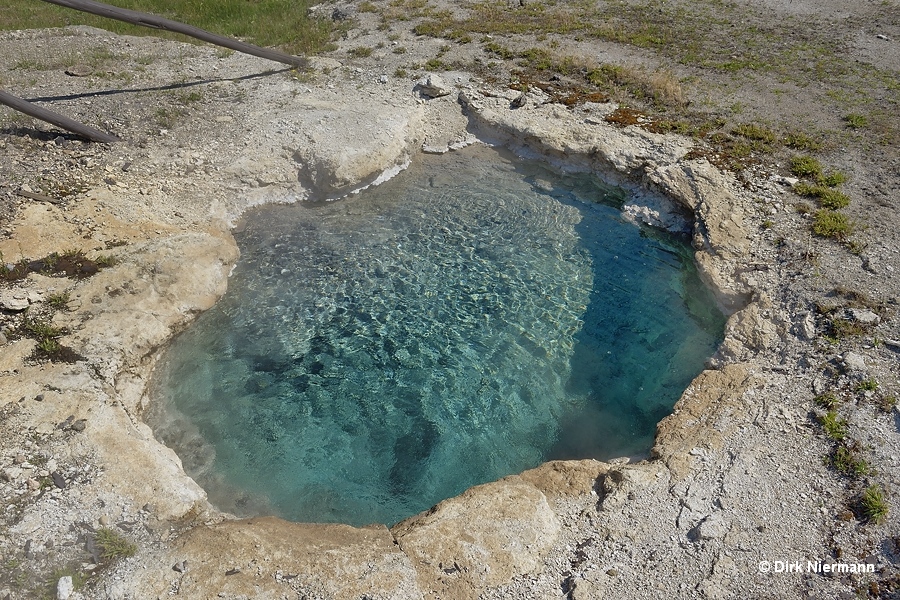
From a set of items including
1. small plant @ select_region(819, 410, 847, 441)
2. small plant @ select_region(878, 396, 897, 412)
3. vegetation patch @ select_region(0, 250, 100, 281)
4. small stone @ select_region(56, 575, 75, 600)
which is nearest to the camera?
small stone @ select_region(56, 575, 75, 600)

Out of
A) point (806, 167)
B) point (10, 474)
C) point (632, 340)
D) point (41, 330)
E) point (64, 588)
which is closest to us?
point (64, 588)

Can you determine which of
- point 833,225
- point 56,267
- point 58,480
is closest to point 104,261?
point 56,267

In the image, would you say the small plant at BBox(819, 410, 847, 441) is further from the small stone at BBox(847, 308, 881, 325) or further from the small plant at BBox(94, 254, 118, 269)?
the small plant at BBox(94, 254, 118, 269)

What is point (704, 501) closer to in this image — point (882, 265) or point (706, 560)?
point (706, 560)

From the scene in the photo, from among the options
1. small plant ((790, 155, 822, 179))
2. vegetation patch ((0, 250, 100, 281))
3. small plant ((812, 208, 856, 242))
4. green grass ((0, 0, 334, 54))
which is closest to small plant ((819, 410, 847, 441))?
small plant ((812, 208, 856, 242))

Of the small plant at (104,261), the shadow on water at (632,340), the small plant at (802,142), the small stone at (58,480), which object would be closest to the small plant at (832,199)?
the small plant at (802,142)

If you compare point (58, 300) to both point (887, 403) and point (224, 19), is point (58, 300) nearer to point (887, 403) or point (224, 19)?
point (887, 403)

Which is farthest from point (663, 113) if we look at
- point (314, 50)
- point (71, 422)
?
point (71, 422)
